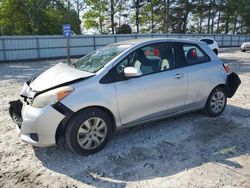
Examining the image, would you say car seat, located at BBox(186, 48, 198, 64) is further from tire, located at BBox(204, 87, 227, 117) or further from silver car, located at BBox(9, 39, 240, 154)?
tire, located at BBox(204, 87, 227, 117)

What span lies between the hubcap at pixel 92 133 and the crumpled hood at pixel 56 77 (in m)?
0.64

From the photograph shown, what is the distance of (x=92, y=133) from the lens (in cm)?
384

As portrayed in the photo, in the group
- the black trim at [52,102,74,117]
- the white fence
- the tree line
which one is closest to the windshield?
the black trim at [52,102,74,117]

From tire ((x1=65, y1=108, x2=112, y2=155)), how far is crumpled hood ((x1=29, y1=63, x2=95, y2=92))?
1.68ft

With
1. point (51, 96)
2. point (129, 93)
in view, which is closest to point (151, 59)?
point (129, 93)

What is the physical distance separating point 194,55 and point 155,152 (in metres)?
2.05

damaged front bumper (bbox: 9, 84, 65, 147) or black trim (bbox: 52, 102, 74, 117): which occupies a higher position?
black trim (bbox: 52, 102, 74, 117)

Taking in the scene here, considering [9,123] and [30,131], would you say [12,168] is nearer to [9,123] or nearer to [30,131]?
[30,131]

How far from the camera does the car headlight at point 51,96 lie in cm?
358

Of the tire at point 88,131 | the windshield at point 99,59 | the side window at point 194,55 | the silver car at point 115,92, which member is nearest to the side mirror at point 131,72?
the silver car at point 115,92

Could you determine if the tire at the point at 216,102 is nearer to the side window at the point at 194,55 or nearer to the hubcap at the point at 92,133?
the side window at the point at 194,55

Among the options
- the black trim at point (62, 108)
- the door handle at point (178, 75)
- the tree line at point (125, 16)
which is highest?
the tree line at point (125, 16)

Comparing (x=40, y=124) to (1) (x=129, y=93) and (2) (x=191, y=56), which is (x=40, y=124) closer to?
(1) (x=129, y=93)

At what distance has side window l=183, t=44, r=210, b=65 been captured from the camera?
4883 millimetres
